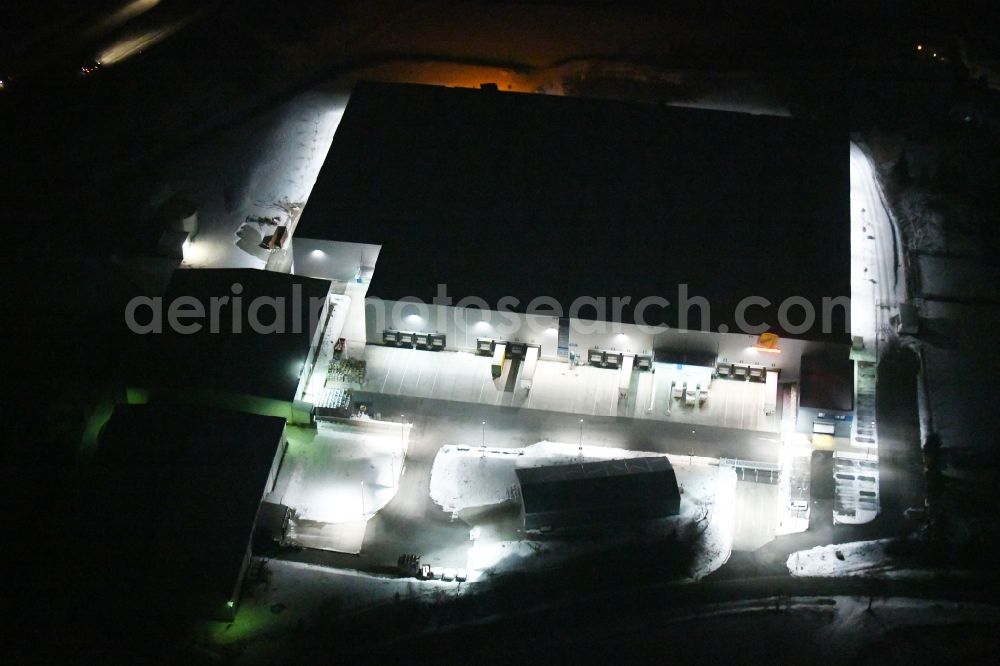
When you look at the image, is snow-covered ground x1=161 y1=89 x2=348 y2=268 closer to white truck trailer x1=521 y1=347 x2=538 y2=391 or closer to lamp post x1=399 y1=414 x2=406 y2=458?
lamp post x1=399 y1=414 x2=406 y2=458

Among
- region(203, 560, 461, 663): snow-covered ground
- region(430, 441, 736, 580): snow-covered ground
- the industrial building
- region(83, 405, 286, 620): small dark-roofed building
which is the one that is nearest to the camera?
region(203, 560, 461, 663): snow-covered ground

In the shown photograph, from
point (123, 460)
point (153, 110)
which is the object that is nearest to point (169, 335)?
point (123, 460)

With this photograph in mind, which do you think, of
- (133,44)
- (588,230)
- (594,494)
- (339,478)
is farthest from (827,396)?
(133,44)

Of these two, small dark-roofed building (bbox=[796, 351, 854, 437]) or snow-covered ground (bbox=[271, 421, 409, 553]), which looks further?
small dark-roofed building (bbox=[796, 351, 854, 437])

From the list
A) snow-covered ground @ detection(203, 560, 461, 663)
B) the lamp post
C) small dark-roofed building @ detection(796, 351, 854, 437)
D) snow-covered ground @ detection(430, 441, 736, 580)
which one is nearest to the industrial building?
small dark-roofed building @ detection(796, 351, 854, 437)

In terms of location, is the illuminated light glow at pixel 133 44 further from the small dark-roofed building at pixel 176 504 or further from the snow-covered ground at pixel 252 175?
the small dark-roofed building at pixel 176 504

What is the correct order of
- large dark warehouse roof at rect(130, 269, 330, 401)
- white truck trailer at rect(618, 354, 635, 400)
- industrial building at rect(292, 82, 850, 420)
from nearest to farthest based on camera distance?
large dark warehouse roof at rect(130, 269, 330, 401), white truck trailer at rect(618, 354, 635, 400), industrial building at rect(292, 82, 850, 420)

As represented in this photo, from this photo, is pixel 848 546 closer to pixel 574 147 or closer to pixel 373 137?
pixel 574 147
